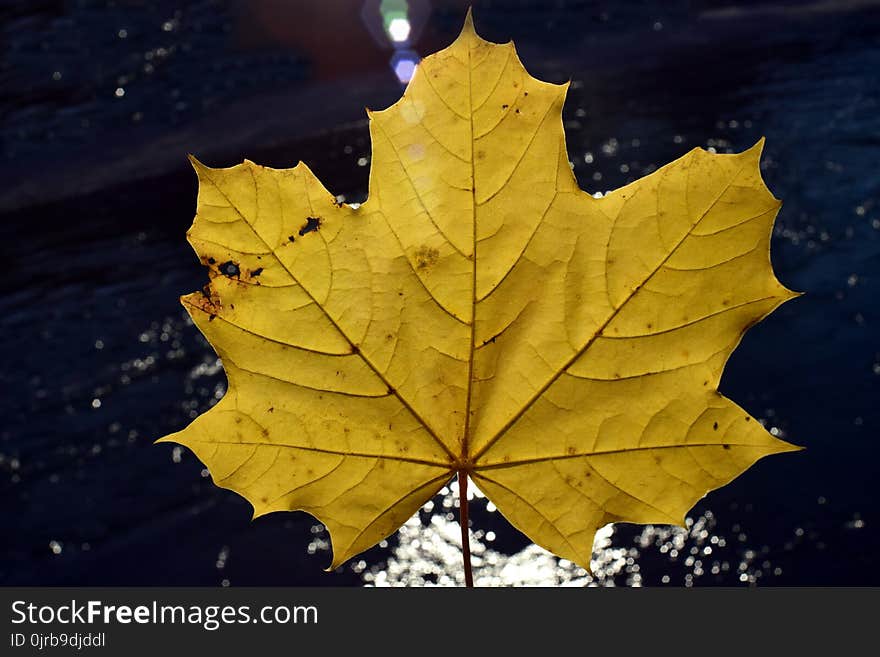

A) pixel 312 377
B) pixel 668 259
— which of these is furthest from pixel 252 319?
pixel 668 259

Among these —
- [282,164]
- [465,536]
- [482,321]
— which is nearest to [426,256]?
[482,321]

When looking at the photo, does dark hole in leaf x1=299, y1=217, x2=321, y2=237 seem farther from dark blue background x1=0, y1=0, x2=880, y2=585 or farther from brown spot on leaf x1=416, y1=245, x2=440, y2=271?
dark blue background x1=0, y1=0, x2=880, y2=585

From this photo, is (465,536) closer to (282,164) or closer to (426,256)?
(426,256)

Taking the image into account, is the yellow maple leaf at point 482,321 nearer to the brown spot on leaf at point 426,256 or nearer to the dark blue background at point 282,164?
the brown spot on leaf at point 426,256

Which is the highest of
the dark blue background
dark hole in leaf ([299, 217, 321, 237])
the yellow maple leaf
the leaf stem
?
the dark blue background

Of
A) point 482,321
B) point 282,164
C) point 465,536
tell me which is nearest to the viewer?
point 465,536

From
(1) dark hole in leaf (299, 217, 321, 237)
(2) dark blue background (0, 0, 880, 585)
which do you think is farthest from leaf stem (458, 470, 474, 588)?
(2) dark blue background (0, 0, 880, 585)
